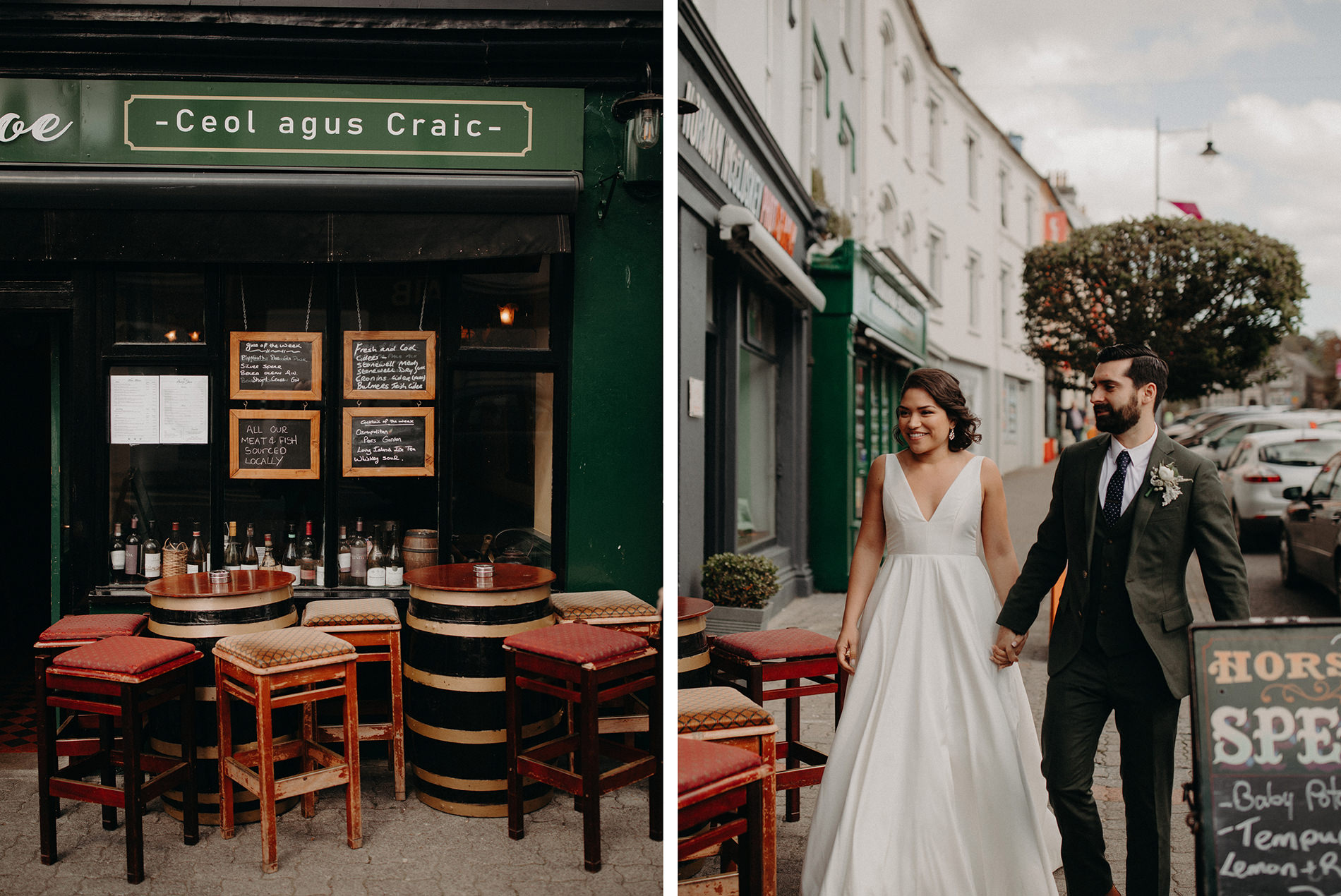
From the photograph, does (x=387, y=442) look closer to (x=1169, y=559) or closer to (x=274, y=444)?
(x=274, y=444)

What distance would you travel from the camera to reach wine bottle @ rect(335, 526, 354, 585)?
15.0ft

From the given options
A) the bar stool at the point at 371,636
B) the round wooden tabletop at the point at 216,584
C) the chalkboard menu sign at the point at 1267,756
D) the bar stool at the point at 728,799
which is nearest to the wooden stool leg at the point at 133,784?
the round wooden tabletop at the point at 216,584

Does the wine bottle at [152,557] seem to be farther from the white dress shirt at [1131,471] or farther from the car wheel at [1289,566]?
the car wheel at [1289,566]

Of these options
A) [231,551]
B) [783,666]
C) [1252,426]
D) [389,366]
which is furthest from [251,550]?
[1252,426]

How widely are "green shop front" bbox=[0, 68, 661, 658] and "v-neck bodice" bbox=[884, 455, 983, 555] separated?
115 centimetres

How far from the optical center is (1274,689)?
254cm

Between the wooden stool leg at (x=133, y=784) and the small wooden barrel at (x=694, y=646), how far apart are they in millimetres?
1900

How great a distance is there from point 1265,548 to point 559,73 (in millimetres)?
7491

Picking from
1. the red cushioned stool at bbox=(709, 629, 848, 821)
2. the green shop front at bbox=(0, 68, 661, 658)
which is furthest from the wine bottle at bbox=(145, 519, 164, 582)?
the red cushioned stool at bbox=(709, 629, 848, 821)

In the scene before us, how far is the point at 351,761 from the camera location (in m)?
3.62

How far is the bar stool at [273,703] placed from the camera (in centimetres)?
346

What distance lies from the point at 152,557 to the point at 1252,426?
32.2ft

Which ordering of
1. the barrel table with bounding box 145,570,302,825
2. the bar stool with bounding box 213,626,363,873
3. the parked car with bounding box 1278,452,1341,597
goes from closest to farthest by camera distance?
the bar stool with bounding box 213,626,363,873 → the barrel table with bounding box 145,570,302,825 → the parked car with bounding box 1278,452,1341,597

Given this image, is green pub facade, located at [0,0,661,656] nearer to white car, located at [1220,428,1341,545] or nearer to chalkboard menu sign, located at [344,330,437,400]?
chalkboard menu sign, located at [344,330,437,400]
